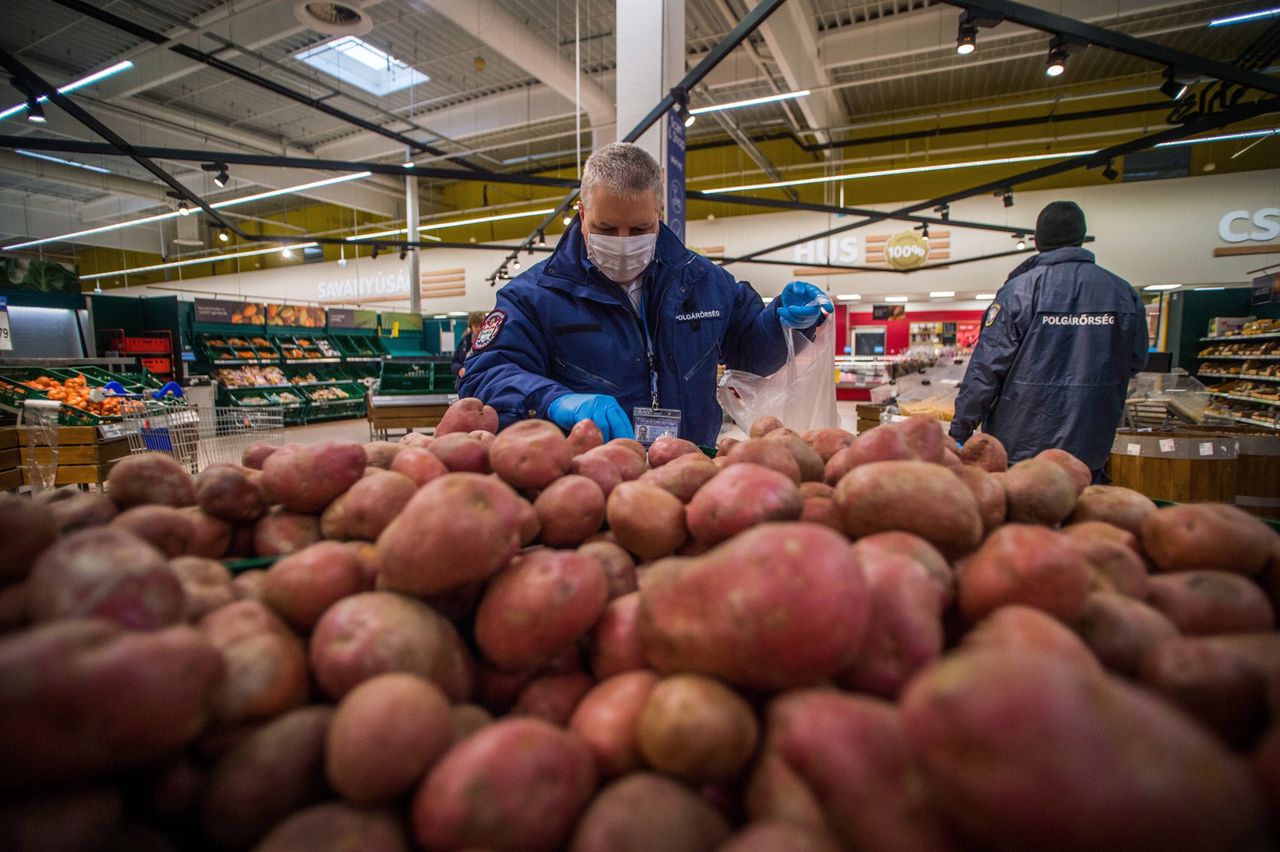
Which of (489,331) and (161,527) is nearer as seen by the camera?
(161,527)

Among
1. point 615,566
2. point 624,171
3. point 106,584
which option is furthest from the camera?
point 624,171

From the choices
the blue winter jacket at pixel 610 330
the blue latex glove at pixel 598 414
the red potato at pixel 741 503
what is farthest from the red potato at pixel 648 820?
the blue winter jacket at pixel 610 330

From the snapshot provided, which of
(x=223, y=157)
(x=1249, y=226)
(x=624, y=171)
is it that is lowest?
(x=624, y=171)

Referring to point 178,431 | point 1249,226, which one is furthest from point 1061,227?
point 1249,226

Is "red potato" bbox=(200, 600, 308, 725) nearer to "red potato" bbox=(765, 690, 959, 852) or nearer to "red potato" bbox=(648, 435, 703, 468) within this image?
"red potato" bbox=(765, 690, 959, 852)

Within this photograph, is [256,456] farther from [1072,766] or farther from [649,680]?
[1072,766]

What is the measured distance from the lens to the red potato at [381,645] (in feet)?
2.29

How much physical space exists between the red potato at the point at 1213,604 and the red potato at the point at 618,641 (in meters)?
0.69

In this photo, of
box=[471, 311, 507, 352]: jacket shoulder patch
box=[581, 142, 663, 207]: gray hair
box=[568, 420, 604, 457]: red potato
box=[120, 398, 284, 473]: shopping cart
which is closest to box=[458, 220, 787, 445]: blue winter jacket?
box=[471, 311, 507, 352]: jacket shoulder patch

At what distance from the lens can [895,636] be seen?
26.7 inches

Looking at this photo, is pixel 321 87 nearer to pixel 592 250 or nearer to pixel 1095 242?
pixel 592 250

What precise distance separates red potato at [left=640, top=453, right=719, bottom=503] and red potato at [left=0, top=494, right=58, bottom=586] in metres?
0.85

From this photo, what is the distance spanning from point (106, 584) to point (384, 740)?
1.19 ft

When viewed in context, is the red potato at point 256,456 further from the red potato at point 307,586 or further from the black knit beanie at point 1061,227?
the black knit beanie at point 1061,227
